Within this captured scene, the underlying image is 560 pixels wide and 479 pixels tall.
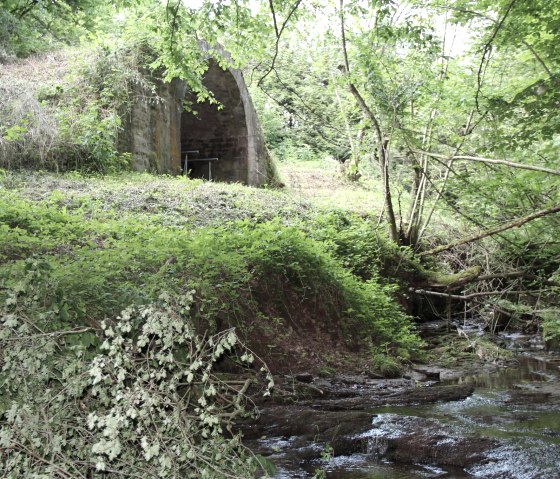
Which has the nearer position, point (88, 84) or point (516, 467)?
point (516, 467)

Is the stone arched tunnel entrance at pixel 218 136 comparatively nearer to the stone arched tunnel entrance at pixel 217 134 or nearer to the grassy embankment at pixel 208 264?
the stone arched tunnel entrance at pixel 217 134

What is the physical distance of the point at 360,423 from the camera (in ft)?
17.9

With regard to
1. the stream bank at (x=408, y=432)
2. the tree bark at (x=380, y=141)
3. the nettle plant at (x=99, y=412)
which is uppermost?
the tree bark at (x=380, y=141)

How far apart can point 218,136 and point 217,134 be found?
0.26ft

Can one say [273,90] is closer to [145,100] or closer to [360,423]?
[145,100]

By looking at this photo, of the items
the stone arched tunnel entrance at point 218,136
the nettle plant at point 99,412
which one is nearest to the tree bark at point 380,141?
the stone arched tunnel entrance at point 218,136

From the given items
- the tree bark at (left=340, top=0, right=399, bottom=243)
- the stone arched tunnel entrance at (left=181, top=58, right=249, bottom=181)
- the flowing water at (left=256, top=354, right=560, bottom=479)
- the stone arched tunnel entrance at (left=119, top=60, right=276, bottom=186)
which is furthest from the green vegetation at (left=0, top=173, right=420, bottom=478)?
the stone arched tunnel entrance at (left=181, top=58, right=249, bottom=181)

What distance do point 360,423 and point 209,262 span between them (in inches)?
112

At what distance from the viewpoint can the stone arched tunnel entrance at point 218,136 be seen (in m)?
19.5

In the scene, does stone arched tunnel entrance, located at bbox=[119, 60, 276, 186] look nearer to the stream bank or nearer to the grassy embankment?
the grassy embankment

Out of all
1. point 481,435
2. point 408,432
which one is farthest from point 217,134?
point 481,435

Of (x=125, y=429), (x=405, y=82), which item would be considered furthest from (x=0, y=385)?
(x=405, y=82)

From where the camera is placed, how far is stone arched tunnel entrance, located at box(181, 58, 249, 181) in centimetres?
1952

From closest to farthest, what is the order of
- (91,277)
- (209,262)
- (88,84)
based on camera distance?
(91,277), (209,262), (88,84)
